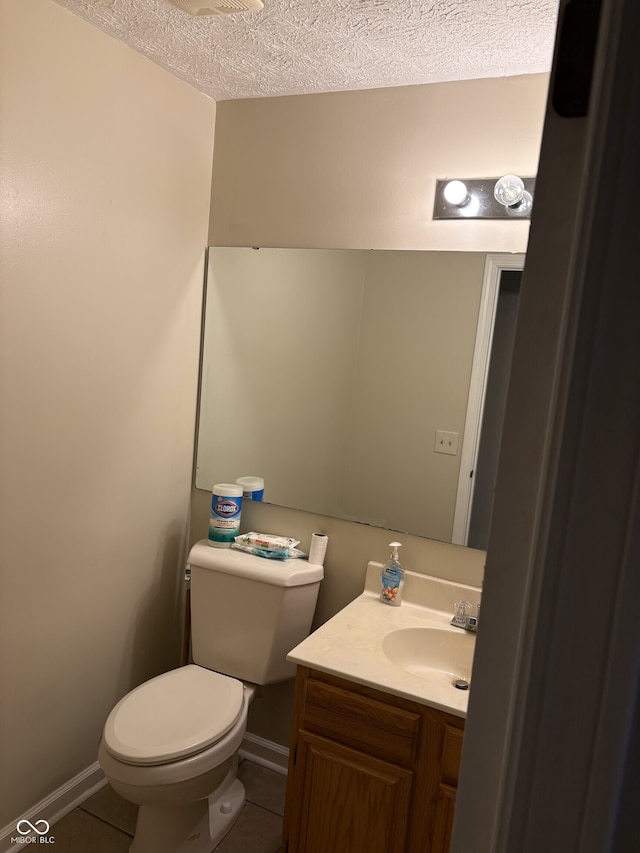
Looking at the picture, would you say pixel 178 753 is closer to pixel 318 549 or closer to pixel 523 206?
pixel 318 549

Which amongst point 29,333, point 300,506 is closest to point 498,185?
point 300,506

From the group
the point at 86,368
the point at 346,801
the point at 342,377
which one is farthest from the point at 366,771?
the point at 86,368

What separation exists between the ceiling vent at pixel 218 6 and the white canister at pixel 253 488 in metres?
1.40

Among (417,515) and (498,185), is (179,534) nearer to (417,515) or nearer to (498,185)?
(417,515)

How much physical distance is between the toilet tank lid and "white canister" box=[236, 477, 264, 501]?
0.69 ft

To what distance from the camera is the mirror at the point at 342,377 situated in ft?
6.56

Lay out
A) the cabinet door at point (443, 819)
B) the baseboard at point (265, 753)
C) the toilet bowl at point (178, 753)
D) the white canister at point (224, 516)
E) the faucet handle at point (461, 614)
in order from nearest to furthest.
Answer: the cabinet door at point (443, 819) → the toilet bowl at point (178, 753) → the faucet handle at point (461, 614) → the white canister at point (224, 516) → the baseboard at point (265, 753)

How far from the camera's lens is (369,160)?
2035mm

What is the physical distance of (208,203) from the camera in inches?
91.7

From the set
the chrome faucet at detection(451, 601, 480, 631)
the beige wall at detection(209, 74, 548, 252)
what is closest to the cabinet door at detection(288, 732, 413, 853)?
the chrome faucet at detection(451, 601, 480, 631)

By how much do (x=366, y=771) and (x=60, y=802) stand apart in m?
1.06

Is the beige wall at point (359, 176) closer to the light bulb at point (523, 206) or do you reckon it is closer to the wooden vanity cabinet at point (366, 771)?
the light bulb at point (523, 206)

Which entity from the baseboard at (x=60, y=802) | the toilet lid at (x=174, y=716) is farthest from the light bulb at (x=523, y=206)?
the baseboard at (x=60, y=802)

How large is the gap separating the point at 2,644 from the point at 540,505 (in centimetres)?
176
